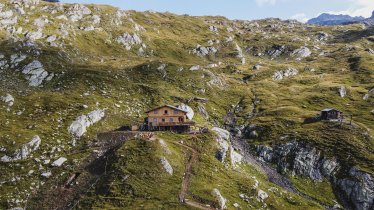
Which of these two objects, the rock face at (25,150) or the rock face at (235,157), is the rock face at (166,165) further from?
the rock face at (25,150)

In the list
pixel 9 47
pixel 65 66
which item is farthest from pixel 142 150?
pixel 9 47

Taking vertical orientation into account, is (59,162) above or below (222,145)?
below

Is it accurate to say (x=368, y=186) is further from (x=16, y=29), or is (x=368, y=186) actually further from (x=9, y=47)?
(x=16, y=29)

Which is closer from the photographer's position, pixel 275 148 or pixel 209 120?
pixel 275 148

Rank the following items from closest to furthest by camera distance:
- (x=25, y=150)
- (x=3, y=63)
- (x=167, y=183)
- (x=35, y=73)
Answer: (x=167, y=183) < (x=25, y=150) < (x=35, y=73) < (x=3, y=63)

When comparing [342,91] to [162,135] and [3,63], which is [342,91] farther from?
[3,63]

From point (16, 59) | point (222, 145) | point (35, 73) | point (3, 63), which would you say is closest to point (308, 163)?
point (222, 145)

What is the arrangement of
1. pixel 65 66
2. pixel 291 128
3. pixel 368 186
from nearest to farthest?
pixel 368 186, pixel 291 128, pixel 65 66
